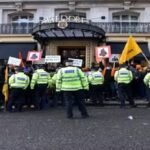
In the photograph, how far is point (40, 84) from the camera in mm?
16812

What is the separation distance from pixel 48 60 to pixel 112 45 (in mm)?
7288

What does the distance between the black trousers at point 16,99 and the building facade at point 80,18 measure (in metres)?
10.2

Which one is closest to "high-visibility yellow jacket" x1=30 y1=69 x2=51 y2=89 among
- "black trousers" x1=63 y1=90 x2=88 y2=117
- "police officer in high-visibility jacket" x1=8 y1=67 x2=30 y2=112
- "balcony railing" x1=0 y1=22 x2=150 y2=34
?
"police officer in high-visibility jacket" x1=8 y1=67 x2=30 y2=112

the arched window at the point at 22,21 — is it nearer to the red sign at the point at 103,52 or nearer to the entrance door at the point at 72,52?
the entrance door at the point at 72,52

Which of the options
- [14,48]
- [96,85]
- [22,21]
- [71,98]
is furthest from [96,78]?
[22,21]

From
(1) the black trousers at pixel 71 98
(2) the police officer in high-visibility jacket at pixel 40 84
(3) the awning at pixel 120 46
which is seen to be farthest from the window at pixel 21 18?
(1) the black trousers at pixel 71 98

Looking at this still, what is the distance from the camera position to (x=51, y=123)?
1228 centimetres

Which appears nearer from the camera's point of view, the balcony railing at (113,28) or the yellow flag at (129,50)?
the yellow flag at (129,50)

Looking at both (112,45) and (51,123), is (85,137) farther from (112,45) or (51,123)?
(112,45)

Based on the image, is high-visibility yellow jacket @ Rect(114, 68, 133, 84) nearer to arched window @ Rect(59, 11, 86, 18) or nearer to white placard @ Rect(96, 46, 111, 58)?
white placard @ Rect(96, 46, 111, 58)

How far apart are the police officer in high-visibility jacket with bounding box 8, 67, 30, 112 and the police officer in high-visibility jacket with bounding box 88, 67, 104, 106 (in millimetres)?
2993

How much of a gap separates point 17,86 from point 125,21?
14783mm

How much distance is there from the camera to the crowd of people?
44.0 feet

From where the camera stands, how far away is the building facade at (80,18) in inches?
1099
